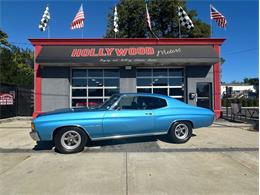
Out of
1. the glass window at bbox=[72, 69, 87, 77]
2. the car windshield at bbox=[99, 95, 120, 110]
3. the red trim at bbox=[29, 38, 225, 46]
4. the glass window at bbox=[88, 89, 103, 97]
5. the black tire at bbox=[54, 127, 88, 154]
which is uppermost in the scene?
the red trim at bbox=[29, 38, 225, 46]

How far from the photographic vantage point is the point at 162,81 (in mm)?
15828

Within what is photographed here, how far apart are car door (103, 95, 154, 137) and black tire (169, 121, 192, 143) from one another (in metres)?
0.75

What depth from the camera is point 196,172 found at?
16.6ft

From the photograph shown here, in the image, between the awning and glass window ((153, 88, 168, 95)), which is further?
glass window ((153, 88, 168, 95))

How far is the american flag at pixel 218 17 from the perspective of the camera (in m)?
15.8

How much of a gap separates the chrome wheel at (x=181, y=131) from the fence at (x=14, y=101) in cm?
1136

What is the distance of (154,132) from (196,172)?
2545 millimetres

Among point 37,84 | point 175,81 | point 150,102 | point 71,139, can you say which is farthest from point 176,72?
point 71,139

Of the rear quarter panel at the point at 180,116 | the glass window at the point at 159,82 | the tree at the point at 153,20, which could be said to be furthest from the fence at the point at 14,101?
the tree at the point at 153,20

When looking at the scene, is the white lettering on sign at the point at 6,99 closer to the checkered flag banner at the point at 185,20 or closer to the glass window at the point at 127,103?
the glass window at the point at 127,103

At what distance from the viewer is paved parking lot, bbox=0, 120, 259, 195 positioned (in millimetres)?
4246

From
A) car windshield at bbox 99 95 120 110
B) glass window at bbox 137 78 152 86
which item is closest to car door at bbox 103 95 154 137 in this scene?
car windshield at bbox 99 95 120 110

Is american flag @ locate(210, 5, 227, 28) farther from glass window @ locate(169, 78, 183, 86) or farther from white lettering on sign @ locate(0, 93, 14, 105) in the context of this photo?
white lettering on sign @ locate(0, 93, 14, 105)

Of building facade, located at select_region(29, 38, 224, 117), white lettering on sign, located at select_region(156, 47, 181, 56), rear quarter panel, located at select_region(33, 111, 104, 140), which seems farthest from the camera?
white lettering on sign, located at select_region(156, 47, 181, 56)
